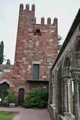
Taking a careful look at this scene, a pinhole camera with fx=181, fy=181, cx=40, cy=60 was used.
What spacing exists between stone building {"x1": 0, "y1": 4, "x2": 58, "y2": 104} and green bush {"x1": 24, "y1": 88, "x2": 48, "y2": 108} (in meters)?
0.86

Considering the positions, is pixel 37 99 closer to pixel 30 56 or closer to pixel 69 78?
pixel 30 56

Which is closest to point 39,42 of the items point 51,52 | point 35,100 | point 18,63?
point 51,52

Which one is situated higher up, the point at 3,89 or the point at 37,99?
the point at 3,89

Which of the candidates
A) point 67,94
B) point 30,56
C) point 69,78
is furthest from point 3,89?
point 69,78

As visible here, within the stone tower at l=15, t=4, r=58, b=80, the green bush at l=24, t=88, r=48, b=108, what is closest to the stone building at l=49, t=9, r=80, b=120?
the green bush at l=24, t=88, r=48, b=108

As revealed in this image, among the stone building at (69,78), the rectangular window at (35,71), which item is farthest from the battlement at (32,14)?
the stone building at (69,78)

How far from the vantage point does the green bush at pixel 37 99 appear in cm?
1552

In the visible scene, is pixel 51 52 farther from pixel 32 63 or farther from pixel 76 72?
pixel 76 72

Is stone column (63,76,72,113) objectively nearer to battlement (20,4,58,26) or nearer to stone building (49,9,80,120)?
stone building (49,9,80,120)

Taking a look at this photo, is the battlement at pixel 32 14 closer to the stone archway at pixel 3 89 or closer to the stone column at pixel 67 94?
the stone archway at pixel 3 89

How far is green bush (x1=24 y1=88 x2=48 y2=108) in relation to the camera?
50.9ft

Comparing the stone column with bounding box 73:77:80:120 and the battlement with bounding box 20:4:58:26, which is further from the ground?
the battlement with bounding box 20:4:58:26

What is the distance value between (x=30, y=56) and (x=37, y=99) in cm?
442

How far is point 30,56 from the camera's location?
17.9m
